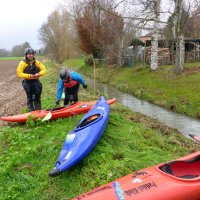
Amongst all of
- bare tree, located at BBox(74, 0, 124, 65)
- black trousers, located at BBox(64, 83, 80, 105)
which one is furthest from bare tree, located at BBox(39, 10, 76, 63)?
black trousers, located at BBox(64, 83, 80, 105)

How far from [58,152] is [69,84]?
9.94 feet

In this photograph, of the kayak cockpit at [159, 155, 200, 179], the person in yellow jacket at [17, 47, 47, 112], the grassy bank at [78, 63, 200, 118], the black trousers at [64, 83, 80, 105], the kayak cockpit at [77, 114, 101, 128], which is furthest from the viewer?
the grassy bank at [78, 63, 200, 118]

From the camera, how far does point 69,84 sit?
27.3 ft

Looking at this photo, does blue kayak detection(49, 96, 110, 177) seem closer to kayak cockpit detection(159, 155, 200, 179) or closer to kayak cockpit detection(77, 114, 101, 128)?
kayak cockpit detection(77, 114, 101, 128)

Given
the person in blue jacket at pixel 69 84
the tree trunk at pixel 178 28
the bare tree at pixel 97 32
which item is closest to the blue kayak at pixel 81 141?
the person in blue jacket at pixel 69 84

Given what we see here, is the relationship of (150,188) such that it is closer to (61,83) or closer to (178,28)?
(61,83)

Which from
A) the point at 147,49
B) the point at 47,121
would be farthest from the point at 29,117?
the point at 147,49

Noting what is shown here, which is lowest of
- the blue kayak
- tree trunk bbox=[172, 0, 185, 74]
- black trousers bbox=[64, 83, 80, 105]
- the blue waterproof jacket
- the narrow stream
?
the narrow stream

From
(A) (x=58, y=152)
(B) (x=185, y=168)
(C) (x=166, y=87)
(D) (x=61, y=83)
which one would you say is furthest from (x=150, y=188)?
(C) (x=166, y=87)

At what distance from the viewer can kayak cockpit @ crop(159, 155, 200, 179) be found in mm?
4621

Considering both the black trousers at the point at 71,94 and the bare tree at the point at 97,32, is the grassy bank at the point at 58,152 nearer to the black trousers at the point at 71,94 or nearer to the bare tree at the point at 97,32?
the black trousers at the point at 71,94

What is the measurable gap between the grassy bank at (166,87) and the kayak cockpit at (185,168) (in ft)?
19.4

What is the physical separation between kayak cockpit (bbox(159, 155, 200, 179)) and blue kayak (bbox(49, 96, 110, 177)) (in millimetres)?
1402

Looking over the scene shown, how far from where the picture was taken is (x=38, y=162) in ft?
17.6
